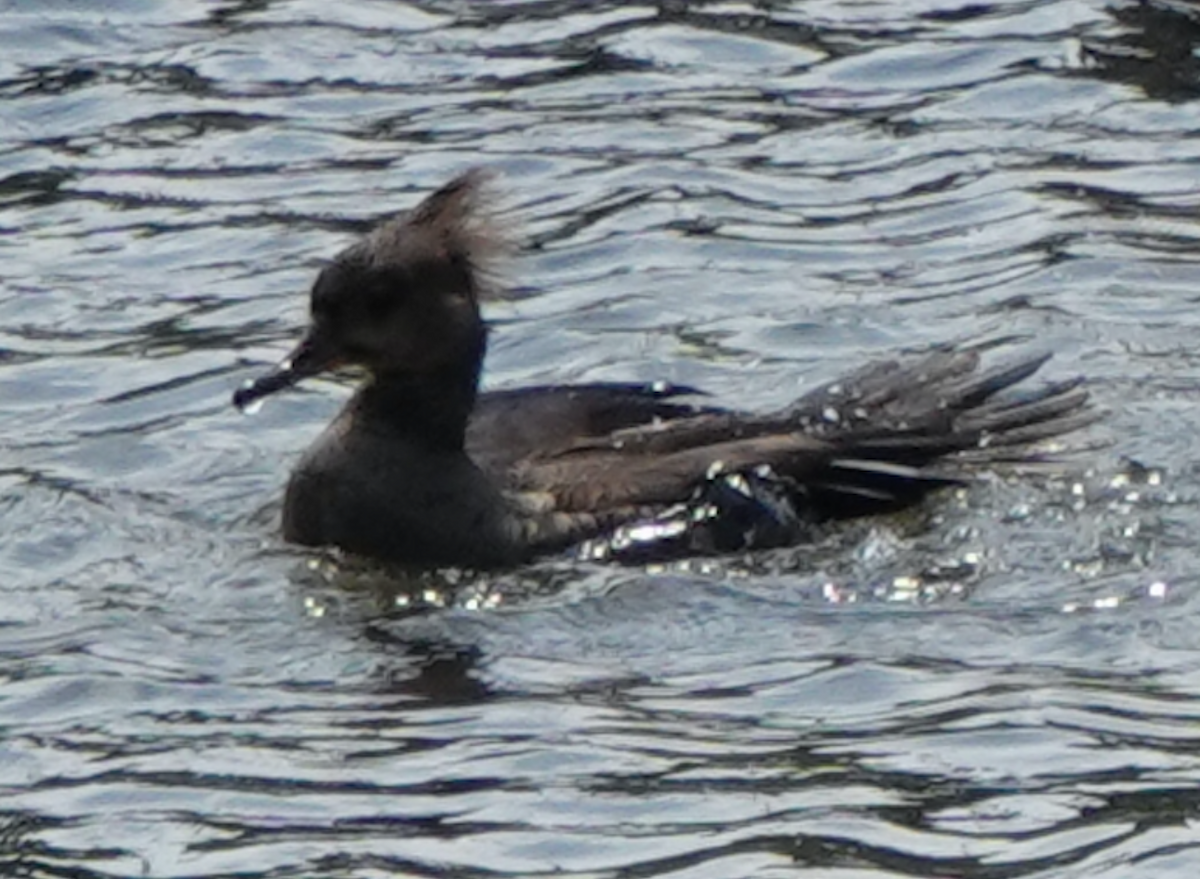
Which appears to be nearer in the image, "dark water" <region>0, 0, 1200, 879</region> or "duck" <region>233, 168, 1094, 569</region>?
"dark water" <region>0, 0, 1200, 879</region>

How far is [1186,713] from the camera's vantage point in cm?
978

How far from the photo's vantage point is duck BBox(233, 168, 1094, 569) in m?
11.4

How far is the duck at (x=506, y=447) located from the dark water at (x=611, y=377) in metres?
0.15

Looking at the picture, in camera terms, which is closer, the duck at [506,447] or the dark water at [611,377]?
the dark water at [611,377]

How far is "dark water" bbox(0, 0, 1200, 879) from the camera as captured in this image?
931 cm

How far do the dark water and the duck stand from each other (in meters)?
0.15

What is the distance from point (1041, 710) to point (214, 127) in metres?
6.01

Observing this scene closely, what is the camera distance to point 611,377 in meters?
13.0

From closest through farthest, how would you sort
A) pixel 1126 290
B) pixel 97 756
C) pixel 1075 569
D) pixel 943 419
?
pixel 97 756 → pixel 1075 569 → pixel 943 419 → pixel 1126 290

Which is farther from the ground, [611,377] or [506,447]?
[506,447]

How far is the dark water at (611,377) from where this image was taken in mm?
9312

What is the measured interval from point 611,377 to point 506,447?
1235 mm

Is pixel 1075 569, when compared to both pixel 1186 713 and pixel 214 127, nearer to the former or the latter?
pixel 1186 713

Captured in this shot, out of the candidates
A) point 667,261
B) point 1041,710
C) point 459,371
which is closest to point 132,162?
point 667,261
